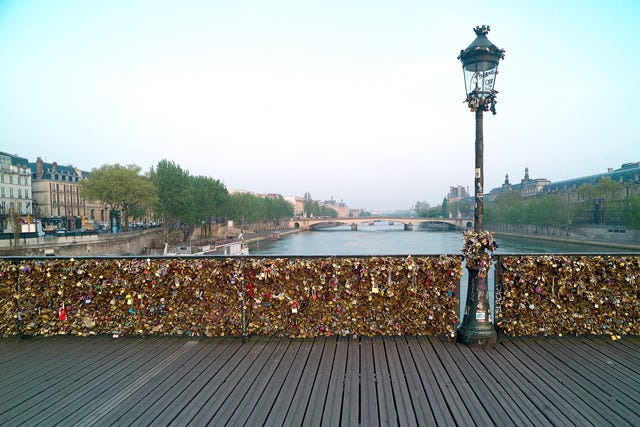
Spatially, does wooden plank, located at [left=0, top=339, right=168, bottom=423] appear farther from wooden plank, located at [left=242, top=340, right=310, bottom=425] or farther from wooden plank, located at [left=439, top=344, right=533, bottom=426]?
wooden plank, located at [left=439, top=344, right=533, bottom=426]

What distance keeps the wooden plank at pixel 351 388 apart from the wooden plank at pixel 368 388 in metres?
0.05

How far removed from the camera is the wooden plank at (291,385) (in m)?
4.03

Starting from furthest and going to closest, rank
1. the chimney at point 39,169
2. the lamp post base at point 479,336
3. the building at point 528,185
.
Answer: the building at point 528,185 → the chimney at point 39,169 → the lamp post base at point 479,336

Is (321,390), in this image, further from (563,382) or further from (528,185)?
(528,185)

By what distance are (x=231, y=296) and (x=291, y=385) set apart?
82.4 inches

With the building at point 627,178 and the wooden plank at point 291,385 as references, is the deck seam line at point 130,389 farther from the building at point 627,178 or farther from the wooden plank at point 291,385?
the building at point 627,178

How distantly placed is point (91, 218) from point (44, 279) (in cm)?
10339

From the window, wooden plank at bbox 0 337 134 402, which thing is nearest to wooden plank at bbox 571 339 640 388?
wooden plank at bbox 0 337 134 402

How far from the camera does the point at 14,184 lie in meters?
66.7

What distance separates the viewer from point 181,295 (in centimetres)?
638

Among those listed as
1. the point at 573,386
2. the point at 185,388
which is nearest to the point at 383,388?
the point at 573,386

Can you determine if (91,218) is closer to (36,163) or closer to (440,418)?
(36,163)

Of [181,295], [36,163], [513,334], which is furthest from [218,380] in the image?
[36,163]

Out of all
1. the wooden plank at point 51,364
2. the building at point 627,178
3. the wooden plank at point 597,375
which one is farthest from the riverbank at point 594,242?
the wooden plank at point 51,364
